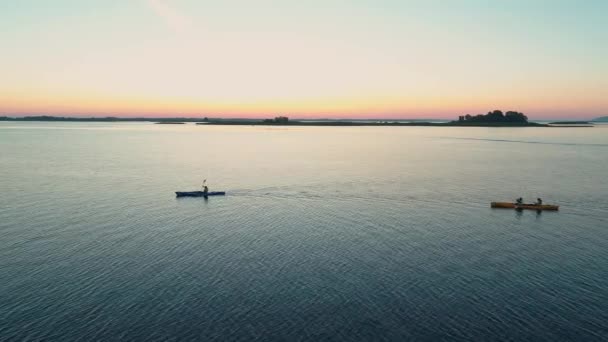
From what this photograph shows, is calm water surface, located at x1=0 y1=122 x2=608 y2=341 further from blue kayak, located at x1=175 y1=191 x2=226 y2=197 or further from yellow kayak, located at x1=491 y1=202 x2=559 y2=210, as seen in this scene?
blue kayak, located at x1=175 y1=191 x2=226 y2=197

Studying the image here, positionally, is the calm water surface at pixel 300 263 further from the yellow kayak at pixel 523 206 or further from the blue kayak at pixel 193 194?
the blue kayak at pixel 193 194

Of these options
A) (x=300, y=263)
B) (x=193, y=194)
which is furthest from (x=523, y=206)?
(x=193, y=194)

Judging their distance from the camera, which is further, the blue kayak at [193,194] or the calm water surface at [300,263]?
the blue kayak at [193,194]

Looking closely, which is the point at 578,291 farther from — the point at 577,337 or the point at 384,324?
the point at 384,324

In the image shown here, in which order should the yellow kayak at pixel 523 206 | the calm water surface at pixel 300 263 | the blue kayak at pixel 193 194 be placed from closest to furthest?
the calm water surface at pixel 300 263
the yellow kayak at pixel 523 206
the blue kayak at pixel 193 194

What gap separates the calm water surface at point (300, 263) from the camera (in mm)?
28688

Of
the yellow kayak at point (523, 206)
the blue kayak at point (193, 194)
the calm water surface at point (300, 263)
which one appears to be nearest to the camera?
the calm water surface at point (300, 263)

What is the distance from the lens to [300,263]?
39.8 metres

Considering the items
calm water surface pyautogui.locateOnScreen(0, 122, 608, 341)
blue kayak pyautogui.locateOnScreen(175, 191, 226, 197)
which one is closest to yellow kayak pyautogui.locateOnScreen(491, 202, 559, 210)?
calm water surface pyautogui.locateOnScreen(0, 122, 608, 341)

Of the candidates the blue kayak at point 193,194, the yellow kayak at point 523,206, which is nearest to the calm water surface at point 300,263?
the yellow kayak at point 523,206

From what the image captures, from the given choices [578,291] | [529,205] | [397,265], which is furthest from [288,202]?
[578,291]

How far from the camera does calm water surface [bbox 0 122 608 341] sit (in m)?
28.7

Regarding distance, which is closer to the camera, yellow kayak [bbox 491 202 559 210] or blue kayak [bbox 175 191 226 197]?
yellow kayak [bbox 491 202 559 210]

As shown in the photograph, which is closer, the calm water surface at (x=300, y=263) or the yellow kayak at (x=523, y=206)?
the calm water surface at (x=300, y=263)
